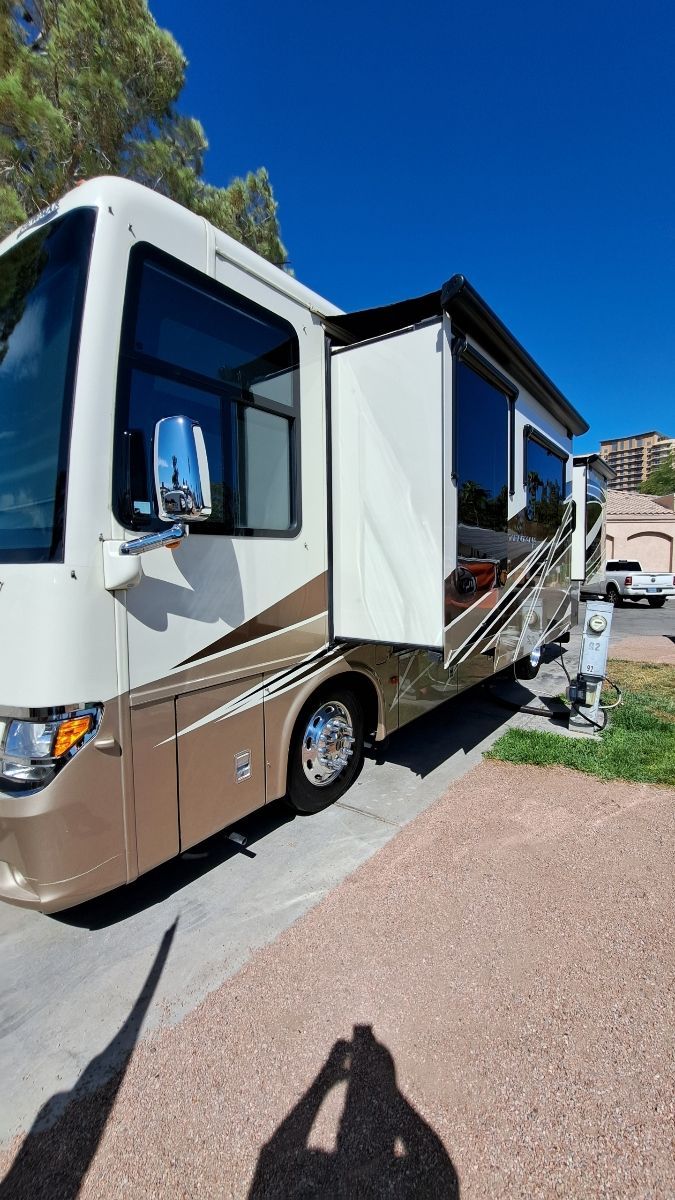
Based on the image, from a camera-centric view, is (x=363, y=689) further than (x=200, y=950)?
Yes

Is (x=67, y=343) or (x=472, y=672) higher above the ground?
(x=67, y=343)

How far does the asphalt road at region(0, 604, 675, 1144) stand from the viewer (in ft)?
6.42

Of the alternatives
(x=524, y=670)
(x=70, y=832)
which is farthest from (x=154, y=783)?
(x=524, y=670)

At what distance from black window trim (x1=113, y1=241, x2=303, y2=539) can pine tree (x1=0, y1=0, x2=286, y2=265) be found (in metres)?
6.26

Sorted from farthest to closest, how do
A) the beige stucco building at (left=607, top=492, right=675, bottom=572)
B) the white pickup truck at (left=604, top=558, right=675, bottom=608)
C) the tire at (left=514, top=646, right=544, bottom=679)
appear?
the beige stucco building at (left=607, top=492, right=675, bottom=572), the white pickup truck at (left=604, top=558, right=675, bottom=608), the tire at (left=514, top=646, right=544, bottom=679)

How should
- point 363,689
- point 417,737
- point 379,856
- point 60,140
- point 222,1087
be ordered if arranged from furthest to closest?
point 60,140 → point 417,737 → point 363,689 → point 379,856 → point 222,1087

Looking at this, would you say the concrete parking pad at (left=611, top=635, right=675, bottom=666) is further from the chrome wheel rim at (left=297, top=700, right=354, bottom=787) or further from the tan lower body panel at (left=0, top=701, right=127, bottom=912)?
the tan lower body panel at (left=0, top=701, right=127, bottom=912)

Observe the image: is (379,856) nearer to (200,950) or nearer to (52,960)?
(200,950)

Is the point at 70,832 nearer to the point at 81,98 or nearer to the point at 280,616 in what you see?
the point at 280,616

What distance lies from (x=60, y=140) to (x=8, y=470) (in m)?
7.83

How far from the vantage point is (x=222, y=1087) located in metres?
1.81

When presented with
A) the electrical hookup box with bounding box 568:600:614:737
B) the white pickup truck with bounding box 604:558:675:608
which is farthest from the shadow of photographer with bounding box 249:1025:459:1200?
the white pickup truck with bounding box 604:558:675:608

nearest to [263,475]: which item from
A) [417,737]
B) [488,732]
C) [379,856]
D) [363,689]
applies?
[363,689]

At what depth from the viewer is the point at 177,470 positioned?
192cm
